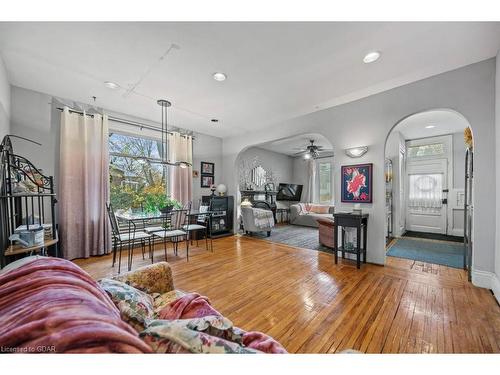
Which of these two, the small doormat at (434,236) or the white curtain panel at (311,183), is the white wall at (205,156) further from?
the small doormat at (434,236)

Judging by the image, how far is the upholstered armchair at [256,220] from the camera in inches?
199

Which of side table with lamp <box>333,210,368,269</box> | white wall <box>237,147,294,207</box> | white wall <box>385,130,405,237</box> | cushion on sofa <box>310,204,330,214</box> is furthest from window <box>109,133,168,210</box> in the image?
white wall <box>385,130,405,237</box>

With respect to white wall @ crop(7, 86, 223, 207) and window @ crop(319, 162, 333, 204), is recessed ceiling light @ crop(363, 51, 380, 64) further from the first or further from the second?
window @ crop(319, 162, 333, 204)

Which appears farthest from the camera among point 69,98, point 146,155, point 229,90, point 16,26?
point 146,155

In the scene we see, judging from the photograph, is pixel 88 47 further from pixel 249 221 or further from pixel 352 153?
pixel 249 221

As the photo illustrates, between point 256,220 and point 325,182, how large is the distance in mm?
4106

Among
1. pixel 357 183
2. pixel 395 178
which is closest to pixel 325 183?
pixel 395 178

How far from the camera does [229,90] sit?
3049mm

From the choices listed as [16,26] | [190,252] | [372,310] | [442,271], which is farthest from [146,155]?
[442,271]

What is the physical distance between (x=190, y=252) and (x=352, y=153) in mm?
3443

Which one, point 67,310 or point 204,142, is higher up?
point 204,142

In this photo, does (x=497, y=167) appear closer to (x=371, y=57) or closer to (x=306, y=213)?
(x=371, y=57)

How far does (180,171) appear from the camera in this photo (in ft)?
15.4

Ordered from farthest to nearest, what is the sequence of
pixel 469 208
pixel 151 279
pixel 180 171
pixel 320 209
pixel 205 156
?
pixel 320 209 < pixel 205 156 < pixel 180 171 < pixel 469 208 < pixel 151 279
